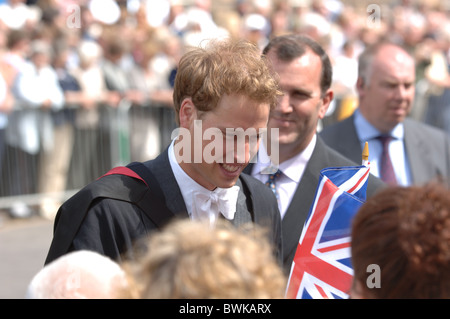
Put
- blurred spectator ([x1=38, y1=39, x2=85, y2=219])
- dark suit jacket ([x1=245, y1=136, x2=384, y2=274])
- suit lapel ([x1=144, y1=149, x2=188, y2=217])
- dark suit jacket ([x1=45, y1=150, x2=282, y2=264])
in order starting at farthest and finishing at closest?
1. blurred spectator ([x1=38, y1=39, x2=85, y2=219])
2. dark suit jacket ([x1=245, y1=136, x2=384, y2=274])
3. suit lapel ([x1=144, y1=149, x2=188, y2=217])
4. dark suit jacket ([x1=45, y1=150, x2=282, y2=264])

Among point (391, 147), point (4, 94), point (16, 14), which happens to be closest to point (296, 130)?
point (391, 147)

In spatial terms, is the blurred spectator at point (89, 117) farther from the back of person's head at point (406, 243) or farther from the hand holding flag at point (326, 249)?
the back of person's head at point (406, 243)

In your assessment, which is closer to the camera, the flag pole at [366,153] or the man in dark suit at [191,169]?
the man in dark suit at [191,169]

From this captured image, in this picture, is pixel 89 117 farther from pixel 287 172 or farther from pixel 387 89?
pixel 287 172

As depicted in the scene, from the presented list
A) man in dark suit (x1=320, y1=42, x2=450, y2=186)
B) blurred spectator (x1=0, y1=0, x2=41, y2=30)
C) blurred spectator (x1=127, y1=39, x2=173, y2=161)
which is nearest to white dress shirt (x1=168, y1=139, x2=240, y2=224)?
man in dark suit (x1=320, y1=42, x2=450, y2=186)

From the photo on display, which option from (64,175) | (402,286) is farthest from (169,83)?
(402,286)

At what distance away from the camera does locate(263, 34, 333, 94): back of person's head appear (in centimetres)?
374

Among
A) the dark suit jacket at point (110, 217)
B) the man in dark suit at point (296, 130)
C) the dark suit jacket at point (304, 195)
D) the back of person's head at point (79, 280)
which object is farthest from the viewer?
the man in dark suit at point (296, 130)

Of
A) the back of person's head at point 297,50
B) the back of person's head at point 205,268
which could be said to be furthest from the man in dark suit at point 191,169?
the back of person's head at point 297,50

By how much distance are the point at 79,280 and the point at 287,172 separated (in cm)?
198

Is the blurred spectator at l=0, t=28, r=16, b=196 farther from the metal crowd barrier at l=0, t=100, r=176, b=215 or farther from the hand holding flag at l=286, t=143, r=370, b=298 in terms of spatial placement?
the hand holding flag at l=286, t=143, r=370, b=298

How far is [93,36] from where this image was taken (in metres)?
9.78

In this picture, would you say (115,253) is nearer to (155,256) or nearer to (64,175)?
(155,256)

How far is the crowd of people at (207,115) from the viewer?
8.20 feet
